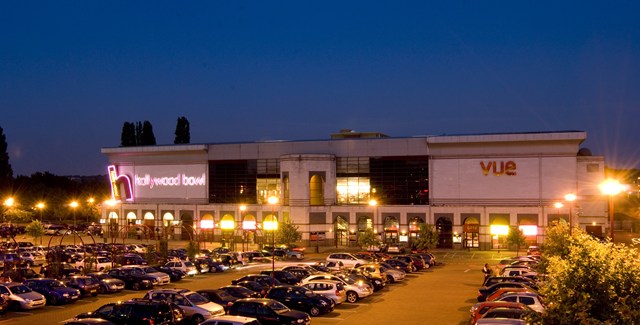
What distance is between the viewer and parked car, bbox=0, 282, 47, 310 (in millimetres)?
30797

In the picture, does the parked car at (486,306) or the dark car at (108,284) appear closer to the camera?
the parked car at (486,306)

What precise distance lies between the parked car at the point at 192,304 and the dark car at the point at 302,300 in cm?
301

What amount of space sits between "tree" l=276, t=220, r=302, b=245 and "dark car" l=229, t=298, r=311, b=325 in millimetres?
43649

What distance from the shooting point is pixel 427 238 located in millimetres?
66688

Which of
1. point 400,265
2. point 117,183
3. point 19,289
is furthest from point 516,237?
point 117,183

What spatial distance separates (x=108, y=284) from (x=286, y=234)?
34183 mm

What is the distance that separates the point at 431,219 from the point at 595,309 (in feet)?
195

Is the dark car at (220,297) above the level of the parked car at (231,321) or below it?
below

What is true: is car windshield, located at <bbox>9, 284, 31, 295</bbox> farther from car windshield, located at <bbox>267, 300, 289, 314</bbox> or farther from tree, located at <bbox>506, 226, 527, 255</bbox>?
tree, located at <bbox>506, 226, 527, 255</bbox>

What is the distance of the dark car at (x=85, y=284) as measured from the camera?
3500cm

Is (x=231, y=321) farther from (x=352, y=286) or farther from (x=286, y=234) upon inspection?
(x=286, y=234)

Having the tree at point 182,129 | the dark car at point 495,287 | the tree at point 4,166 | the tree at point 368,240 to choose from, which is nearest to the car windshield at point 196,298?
the dark car at point 495,287

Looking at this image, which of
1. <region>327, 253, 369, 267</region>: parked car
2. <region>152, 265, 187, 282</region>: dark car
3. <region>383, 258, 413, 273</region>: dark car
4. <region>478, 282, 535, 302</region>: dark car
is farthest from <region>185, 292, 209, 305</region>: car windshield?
<region>327, 253, 369, 267</region>: parked car

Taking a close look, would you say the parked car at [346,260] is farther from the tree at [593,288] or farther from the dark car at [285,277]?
the tree at [593,288]
